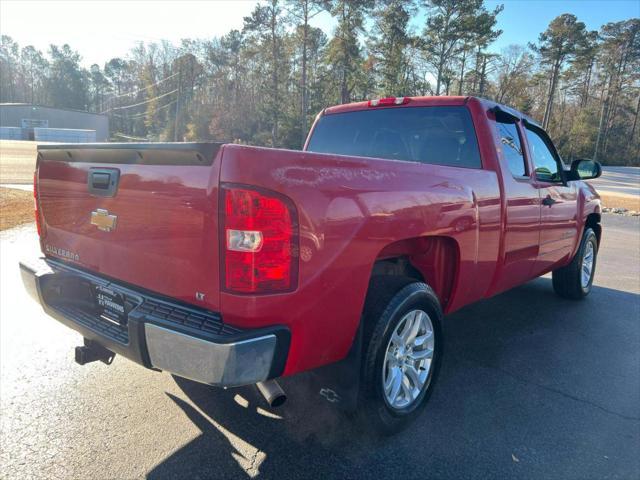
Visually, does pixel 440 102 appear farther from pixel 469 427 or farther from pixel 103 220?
pixel 103 220

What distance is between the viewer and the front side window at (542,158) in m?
4.14

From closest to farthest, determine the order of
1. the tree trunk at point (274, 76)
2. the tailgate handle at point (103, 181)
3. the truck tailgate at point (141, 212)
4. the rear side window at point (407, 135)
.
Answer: the truck tailgate at point (141, 212), the tailgate handle at point (103, 181), the rear side window at point (407, 135), the tree trunk at point (274, 76)

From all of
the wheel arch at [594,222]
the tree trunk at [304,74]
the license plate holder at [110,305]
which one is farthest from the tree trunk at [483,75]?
the license plate holder at [110,305]

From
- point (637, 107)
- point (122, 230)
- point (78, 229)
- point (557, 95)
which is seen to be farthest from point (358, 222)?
point (637, 107)

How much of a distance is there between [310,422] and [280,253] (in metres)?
1.36

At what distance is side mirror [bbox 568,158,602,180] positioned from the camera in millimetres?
4781

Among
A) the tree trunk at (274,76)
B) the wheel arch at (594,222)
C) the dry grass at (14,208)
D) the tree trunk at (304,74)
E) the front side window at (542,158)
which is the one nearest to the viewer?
the front side window at (542,158)

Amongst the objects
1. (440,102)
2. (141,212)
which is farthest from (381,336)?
(440,102)

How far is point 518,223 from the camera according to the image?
11.8 feet

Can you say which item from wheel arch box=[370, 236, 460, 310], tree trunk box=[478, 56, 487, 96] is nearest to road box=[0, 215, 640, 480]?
wheel arch box=[370, 236, 460, 310]

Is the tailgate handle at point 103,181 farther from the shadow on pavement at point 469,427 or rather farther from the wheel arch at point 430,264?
the wheel arch at point 430,264

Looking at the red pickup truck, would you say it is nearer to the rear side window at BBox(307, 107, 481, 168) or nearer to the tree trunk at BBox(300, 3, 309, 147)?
the rear side window at BBox(307, 107, 481, 168)

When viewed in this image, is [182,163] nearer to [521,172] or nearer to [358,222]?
[358,222]

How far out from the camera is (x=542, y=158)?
4.42 metres
